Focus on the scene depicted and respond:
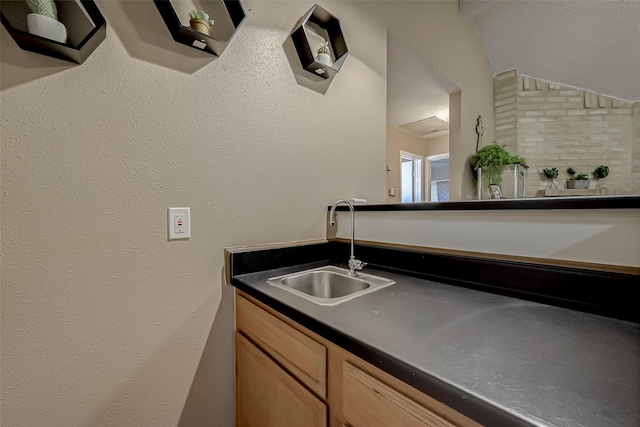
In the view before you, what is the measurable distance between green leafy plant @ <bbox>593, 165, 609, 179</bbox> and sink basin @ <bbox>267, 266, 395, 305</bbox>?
382 cm

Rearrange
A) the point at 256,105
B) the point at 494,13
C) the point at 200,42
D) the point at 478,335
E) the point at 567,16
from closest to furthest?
the point at 478,335 → the point at 200,42 → the point at 256,105 → the point at 567,16 → the point at 494,13

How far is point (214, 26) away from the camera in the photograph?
1.04 meters

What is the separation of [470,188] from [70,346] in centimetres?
344

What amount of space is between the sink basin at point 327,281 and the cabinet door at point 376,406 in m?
0.45

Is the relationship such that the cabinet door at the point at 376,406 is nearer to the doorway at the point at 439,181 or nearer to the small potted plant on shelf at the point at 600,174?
the small potted plant on shelf at the point at 600,174

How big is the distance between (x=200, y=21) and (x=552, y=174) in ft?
13.2

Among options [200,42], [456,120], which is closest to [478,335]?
[200,42]

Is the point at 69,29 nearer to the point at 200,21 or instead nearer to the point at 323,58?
the point at 200,21

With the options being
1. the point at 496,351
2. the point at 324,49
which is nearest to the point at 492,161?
the point at 324,49

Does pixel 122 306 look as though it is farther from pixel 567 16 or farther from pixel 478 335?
pixel 567 16

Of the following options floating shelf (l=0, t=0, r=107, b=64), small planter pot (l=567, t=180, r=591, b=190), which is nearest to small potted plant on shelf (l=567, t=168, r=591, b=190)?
small planter pot (l=567, t=180, r=591, b=190)

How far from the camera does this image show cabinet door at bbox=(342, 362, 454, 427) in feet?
1.51

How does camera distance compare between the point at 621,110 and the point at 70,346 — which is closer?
the point at 70,346

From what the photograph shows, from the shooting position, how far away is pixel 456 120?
2820mm
